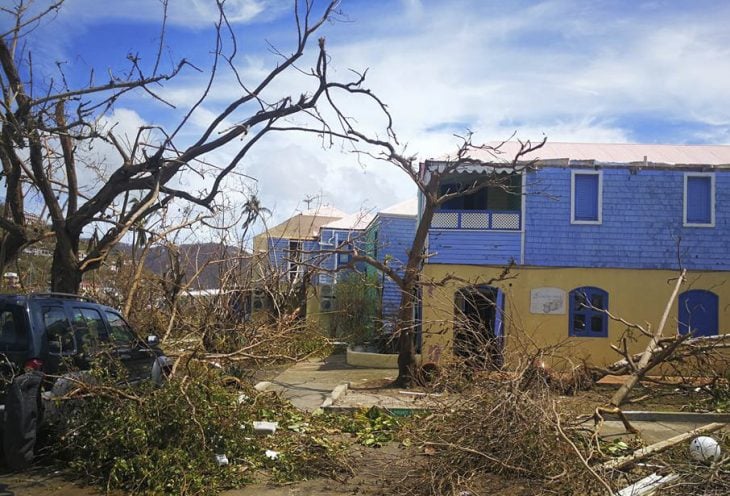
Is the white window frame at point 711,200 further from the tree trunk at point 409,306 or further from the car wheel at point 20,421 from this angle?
the car wheel at point 20,421

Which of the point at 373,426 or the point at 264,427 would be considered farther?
the point at 373,426

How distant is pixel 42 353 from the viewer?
21.6 feet

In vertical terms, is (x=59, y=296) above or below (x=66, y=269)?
below

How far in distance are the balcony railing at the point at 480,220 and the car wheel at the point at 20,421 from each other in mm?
12759

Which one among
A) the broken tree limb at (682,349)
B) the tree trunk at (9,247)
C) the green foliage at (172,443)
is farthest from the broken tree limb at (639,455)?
the tree trunk at (9,247)

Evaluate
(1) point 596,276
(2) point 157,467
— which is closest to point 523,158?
(1) point 596,276

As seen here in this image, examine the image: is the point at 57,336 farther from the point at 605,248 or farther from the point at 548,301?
the point at 605,248

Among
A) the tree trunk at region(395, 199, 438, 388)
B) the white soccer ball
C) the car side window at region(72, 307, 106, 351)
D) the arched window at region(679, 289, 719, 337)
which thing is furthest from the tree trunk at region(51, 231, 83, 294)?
the arched window at region(679, 289, 719, 337)

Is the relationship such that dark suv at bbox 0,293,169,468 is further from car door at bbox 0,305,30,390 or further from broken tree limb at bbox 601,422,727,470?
broken tree limb at bbox 601,422,727,470

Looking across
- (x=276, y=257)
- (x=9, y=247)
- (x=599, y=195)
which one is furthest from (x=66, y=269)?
(x=599, y=195)

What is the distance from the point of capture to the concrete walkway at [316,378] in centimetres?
1243

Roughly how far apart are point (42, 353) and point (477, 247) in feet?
40.7

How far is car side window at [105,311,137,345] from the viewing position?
8203 mm

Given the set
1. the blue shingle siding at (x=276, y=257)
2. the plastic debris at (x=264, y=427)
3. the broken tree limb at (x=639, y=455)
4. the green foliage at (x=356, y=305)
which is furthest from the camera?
the green foliage at (x=356, y=305)
